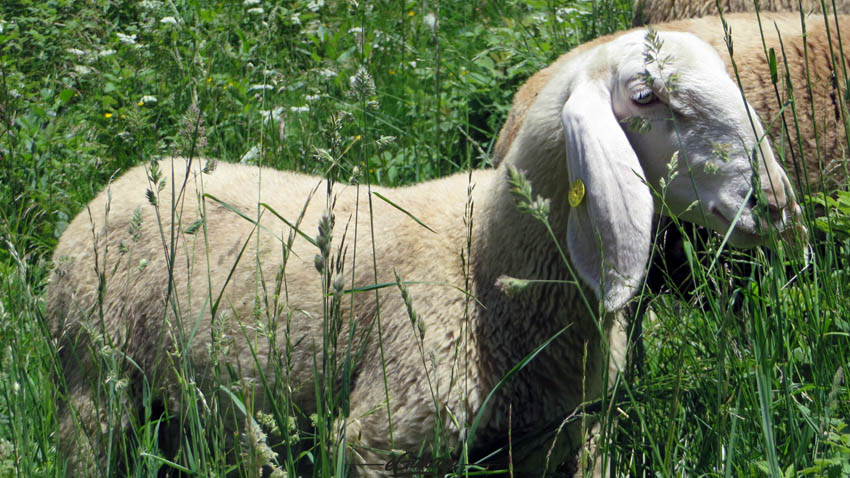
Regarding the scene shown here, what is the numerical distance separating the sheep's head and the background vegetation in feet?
0.46

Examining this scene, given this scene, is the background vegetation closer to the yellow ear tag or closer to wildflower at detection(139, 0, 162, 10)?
wildflower at detection(139, 0, 162, 10)

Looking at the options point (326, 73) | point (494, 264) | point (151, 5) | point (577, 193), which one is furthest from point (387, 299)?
point (151, 5)

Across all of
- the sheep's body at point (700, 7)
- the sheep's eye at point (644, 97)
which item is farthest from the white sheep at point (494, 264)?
the sheep's body at point (700, 7)

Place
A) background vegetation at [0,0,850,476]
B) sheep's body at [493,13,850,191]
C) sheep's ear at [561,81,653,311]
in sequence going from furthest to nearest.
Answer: sheep's body at [493,13,850,191] → sheep's ear at [561,81,653,311] → background vegetation at [0,0,850,476]

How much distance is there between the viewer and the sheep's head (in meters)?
2.07

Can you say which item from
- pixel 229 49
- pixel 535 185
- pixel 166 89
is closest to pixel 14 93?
pixel 166 89

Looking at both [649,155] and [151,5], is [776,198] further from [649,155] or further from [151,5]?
[151,5]

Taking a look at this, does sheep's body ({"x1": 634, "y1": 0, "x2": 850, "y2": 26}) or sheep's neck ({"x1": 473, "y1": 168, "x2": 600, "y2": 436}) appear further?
sheep's body ({"x1": 634, "y1": 0, "x2": 850, "y2": 26})

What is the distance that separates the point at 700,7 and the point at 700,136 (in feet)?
6.15

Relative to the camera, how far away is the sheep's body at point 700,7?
3.77 metres

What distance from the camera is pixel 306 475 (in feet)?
9.09

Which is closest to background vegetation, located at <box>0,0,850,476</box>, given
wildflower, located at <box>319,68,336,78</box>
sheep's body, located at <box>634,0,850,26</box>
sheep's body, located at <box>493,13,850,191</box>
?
wildflower, located at <box>319,68,336,78</box>

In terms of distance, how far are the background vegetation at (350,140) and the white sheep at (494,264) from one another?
0.16 m

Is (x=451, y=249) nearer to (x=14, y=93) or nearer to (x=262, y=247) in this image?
(x=262, y=247)
